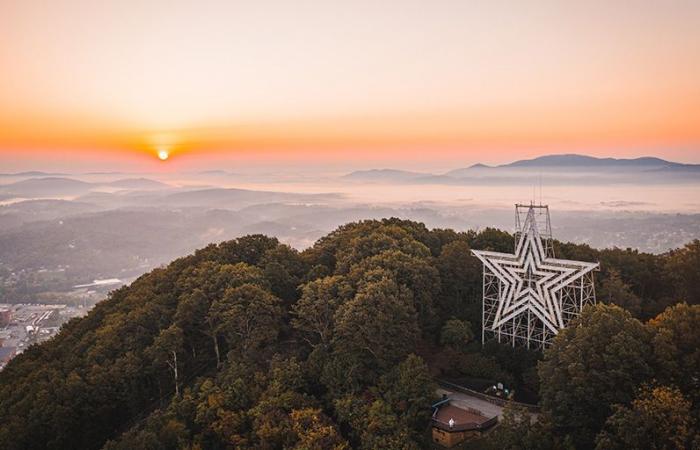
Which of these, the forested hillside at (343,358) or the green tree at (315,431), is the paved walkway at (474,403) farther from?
the green tree at (315,431)

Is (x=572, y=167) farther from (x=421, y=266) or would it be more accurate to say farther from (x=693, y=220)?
(x=421, y=266)

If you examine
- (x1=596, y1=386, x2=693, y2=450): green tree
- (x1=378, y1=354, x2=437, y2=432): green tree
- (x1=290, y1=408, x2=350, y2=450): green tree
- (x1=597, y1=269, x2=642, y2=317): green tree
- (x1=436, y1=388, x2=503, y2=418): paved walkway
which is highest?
(x1=597, y1=269, x2=642, y2=317): green tree

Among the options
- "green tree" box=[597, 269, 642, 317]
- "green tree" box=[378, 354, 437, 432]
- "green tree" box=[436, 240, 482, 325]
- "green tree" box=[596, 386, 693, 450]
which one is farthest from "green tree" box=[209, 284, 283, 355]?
"green tree" box=[597, 269, 642, 317]

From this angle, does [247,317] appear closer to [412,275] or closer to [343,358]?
[343,358]

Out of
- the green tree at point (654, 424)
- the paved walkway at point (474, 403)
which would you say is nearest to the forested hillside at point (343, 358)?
the green tree at point (654, 424)

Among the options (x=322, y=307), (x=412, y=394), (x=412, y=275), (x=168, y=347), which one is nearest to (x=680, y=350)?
(x=412, y=394)

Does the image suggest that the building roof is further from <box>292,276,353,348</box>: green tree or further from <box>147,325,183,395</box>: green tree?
<box>147,325,183,395</box>: green tree
